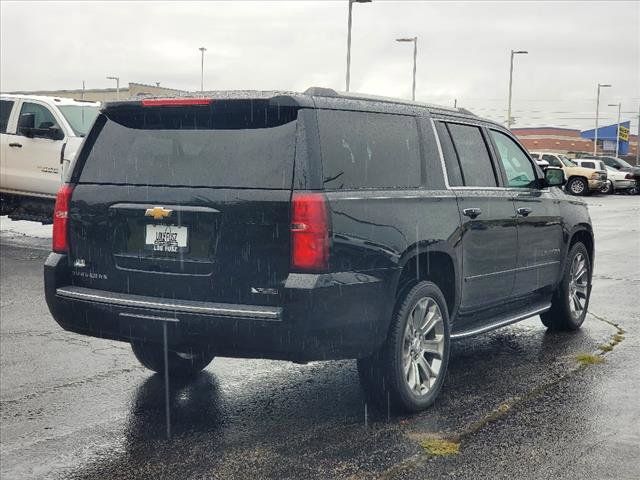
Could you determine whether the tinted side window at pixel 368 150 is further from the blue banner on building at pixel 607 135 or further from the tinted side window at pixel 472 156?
the blue banner on building at pixel 607 135

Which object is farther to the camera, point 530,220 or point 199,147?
point 530,220

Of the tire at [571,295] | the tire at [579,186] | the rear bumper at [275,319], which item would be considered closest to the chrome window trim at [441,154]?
the rear bumper at [275,319]

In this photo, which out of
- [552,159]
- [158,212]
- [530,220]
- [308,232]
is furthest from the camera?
[552,159]

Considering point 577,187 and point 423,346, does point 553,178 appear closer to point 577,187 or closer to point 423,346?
point 423,346

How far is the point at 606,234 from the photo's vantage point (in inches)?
753

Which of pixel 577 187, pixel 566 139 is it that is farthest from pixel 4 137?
pixel 566 139

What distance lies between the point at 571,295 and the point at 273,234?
4.12 metres

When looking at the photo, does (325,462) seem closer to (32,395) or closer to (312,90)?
(312,90)

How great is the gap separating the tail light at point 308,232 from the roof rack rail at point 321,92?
24.4 inches

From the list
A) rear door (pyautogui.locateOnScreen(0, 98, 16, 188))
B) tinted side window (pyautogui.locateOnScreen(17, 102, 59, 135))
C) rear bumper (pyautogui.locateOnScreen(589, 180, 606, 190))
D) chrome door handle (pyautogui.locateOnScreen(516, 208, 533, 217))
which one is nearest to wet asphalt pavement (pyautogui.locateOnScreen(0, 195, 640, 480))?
chrome door handle (pyautogui.locateOnScreen(516, 208, 533, 217))

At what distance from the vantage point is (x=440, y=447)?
187 inches

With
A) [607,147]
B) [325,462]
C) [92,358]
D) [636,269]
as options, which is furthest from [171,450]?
[607,147]

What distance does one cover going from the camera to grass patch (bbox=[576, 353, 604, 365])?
6758 mm

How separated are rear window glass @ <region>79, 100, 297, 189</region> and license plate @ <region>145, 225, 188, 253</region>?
246 mm
